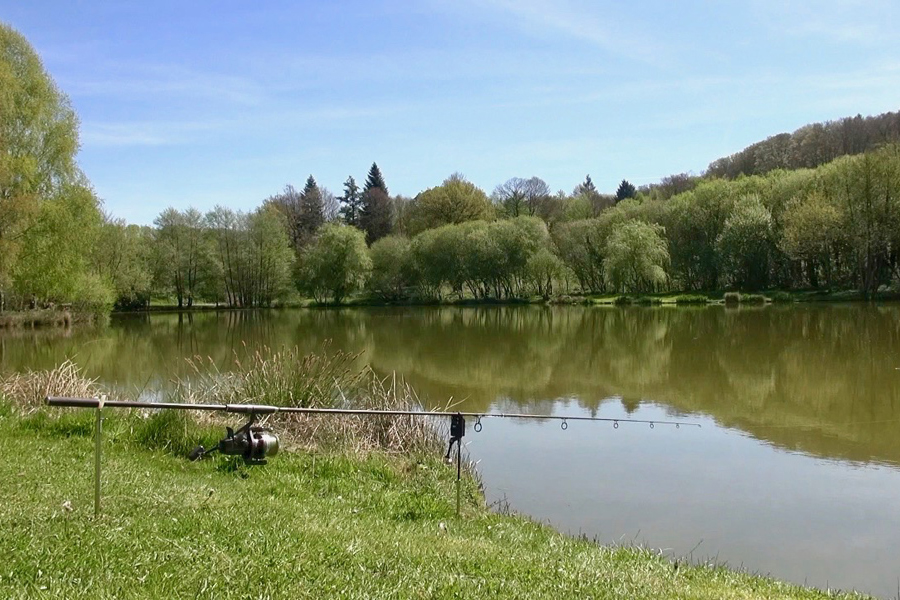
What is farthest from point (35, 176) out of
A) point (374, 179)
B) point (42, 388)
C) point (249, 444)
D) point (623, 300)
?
point (374, 179)

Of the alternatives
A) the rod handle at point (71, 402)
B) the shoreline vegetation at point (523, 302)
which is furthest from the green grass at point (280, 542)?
the shoreline vegetation at point (523, 302)

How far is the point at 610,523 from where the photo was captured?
273 inches

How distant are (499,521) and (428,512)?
2.08 ft

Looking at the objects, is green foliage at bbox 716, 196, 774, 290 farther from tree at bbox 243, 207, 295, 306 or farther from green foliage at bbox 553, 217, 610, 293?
tree at bbox 243, 207, 295, 306

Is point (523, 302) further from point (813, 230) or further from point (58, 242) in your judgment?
point (58, 242)

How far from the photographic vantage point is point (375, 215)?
6862 cm

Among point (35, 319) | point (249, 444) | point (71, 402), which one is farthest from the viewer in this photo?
point (35, 319)

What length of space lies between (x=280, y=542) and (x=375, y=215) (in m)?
65.2

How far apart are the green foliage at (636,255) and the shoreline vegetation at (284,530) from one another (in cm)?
4067

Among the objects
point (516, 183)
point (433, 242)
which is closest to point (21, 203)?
point (433, 242)

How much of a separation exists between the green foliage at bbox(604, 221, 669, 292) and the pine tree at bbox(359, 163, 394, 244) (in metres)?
25.9

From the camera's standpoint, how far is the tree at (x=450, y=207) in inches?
2473

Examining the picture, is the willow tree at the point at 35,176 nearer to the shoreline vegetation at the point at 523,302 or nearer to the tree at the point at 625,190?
the shoreline vegetation at the point at 523,302

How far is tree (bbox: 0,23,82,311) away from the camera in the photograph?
23578 millimetres
